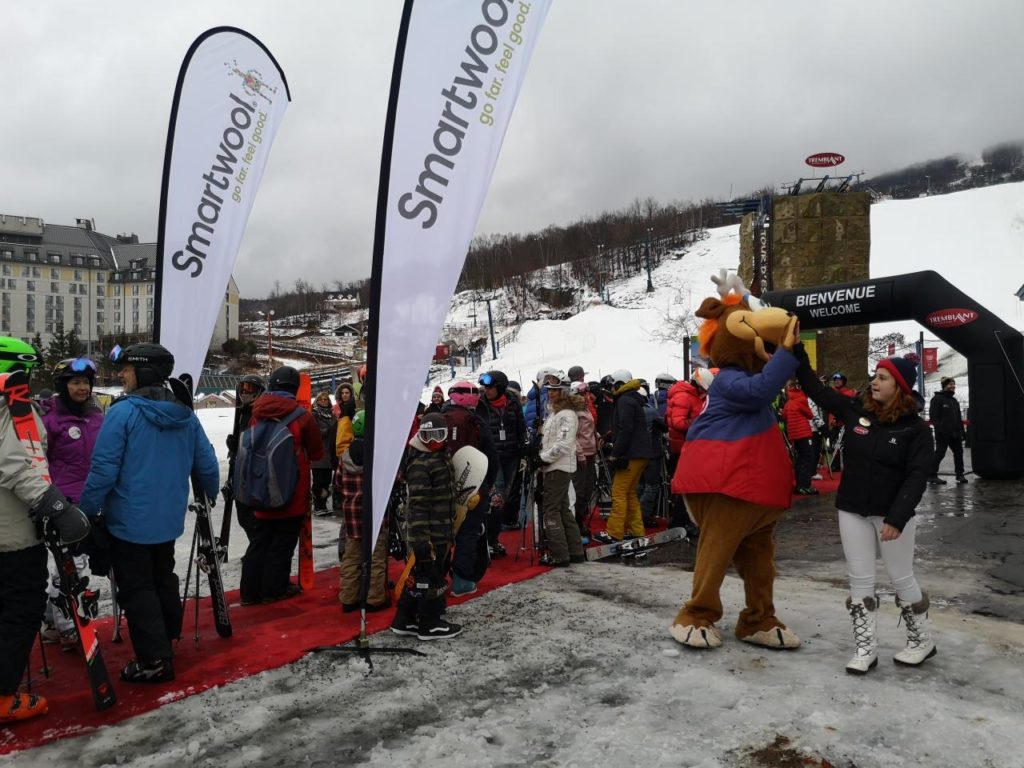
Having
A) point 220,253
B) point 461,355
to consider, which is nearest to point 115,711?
point 220,253

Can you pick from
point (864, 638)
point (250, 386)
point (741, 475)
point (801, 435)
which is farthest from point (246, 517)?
point (801, 435)

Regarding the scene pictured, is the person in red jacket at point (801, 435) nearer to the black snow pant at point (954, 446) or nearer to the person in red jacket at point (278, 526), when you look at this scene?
the black snow pant at point (954, 446)

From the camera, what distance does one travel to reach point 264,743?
3059 mm

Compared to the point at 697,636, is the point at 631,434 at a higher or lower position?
higher

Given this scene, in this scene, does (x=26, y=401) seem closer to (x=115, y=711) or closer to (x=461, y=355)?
(x=115, y=711)

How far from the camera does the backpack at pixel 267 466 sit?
17.3 ft

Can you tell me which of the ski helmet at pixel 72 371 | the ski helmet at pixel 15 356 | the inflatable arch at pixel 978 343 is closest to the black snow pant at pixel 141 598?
the ski helmet at pixel 15 356

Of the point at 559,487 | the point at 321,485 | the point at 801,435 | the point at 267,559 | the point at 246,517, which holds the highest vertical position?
the point at 801,435

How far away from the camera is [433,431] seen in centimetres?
455

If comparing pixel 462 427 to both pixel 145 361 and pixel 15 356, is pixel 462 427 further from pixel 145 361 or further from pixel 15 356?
pixel 15 356

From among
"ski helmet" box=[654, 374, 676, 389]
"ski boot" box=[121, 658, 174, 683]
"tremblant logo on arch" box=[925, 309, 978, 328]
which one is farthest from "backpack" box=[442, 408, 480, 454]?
"tremblant logo on arch" box=[925, 309, 978, 328]

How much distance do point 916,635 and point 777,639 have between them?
712mm

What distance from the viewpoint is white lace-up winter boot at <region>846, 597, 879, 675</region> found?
11.8ft

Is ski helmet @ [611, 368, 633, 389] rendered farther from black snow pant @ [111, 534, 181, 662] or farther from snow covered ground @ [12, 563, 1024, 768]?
black snow pant @ [111, 534, 181, 662]
